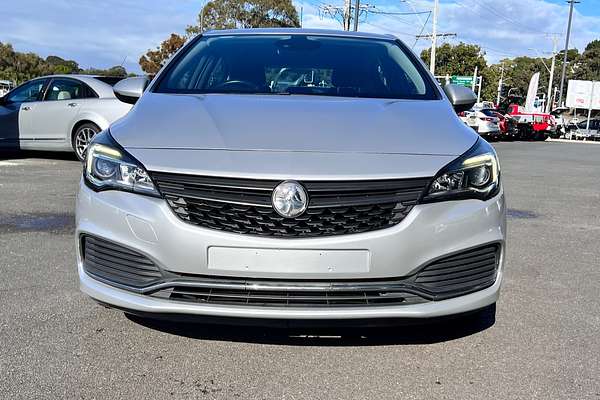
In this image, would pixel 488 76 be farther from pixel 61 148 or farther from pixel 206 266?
pixel 206 266

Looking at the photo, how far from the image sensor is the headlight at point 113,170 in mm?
2561

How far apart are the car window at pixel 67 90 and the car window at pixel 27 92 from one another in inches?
8.8

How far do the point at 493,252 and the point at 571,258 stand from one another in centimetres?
271

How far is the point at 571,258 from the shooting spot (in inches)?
197

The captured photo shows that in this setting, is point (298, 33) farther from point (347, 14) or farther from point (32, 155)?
point (347, 14)

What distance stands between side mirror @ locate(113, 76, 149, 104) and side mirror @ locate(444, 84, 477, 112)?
6.57ft

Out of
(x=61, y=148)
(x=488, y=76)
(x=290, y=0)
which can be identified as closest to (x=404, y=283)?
(x=61, y=148)

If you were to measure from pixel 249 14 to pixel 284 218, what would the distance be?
1955 inches

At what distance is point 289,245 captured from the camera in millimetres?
2414

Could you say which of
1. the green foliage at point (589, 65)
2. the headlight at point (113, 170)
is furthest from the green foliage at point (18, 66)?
the green foliage at point (589, 65)

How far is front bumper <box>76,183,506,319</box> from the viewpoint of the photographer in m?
2.43

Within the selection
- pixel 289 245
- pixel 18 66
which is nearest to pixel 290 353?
pixel 289 245

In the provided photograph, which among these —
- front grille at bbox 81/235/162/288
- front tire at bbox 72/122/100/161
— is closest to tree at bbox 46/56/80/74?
front tire at bbox 72/122/100/161

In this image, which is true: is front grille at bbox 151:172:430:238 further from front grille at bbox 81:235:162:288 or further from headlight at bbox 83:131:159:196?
front grille at bbox 81:235:162:288
